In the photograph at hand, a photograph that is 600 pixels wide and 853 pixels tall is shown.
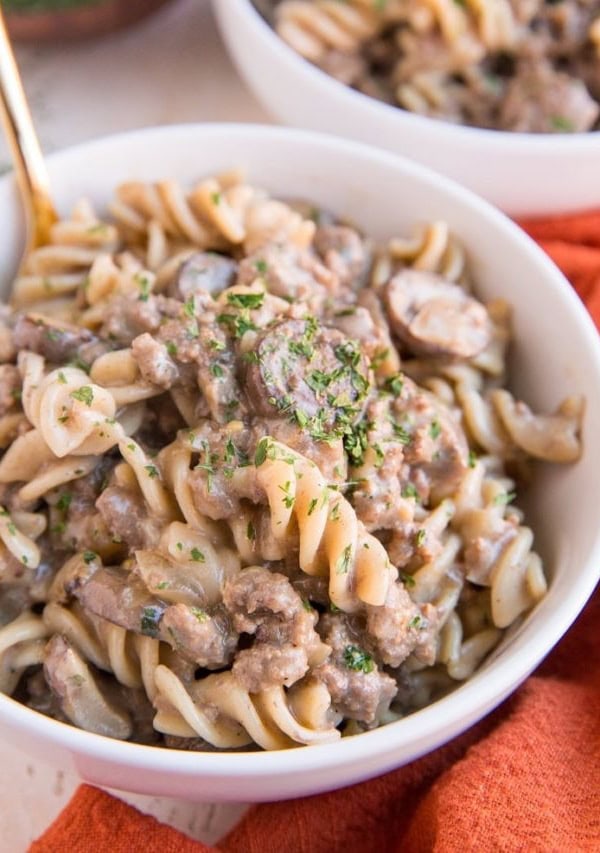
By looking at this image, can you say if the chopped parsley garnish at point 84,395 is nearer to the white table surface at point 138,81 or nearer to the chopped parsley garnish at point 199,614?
the chopped parsley garnish at point 199,614

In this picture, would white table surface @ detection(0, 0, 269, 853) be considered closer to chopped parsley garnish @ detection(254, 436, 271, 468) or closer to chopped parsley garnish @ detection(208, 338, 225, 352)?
chopped parsley garnish @ detection(208, 338, 225, 352)

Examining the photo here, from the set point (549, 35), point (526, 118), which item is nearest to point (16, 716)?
point (526, 118)

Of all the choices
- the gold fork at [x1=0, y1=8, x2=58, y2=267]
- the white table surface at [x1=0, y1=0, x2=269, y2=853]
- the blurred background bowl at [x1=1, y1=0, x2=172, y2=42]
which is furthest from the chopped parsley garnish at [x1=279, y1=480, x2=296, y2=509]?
the blurred background bowl at [x1=1, y1=0, x2=172, y2=42]

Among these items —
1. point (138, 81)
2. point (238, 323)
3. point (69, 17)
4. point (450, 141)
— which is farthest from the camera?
point (138, 81)

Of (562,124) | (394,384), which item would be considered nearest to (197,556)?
(394,384)

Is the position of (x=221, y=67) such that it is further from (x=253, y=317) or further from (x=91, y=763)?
(x=91, y=763)

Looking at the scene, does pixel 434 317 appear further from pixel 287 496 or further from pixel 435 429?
pixel 287 496
